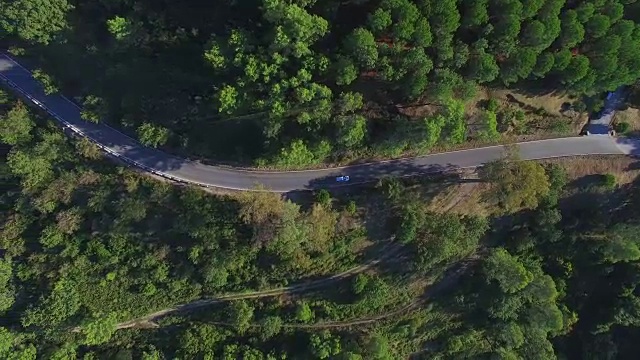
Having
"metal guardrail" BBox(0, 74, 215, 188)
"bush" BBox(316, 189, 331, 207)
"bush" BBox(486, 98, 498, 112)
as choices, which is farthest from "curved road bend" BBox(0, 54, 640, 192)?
"bush" BBox(486, 98, 498, 112)

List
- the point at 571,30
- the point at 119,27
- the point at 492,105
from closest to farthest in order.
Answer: the point at 119,27 → the point at 571,30 → the point at 492,105

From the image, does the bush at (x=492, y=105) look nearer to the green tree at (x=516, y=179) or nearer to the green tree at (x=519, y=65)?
the green tree at (x=519, y=65)

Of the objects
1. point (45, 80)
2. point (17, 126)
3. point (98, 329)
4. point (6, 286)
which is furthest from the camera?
point (98, 329)

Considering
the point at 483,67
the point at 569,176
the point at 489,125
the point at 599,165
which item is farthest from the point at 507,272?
the point at 483,67

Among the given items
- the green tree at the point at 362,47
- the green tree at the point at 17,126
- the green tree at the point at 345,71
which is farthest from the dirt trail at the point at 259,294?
the green tree at the point at 17,126

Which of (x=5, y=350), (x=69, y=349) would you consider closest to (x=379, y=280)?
(x=69, y=349)

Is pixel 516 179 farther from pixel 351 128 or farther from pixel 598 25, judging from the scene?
pixel 351 128
